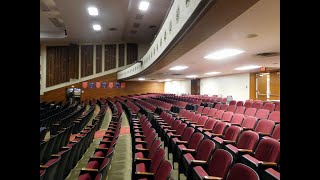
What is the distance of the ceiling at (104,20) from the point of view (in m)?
9.80

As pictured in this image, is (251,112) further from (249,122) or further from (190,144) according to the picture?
(190,144)

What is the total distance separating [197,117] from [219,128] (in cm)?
117

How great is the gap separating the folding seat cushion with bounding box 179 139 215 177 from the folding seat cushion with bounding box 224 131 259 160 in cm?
31

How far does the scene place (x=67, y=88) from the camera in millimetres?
16969

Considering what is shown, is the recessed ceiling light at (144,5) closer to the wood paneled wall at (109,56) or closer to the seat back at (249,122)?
the wood paneled wall at (109,56)

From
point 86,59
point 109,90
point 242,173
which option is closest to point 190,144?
point 242,173

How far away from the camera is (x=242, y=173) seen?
1627 millimetres

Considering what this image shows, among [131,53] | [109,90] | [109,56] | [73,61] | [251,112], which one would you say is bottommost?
[251,112]

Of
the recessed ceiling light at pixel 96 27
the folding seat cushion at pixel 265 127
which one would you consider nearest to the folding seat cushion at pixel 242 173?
the folding seat cushion at pixel 265 127

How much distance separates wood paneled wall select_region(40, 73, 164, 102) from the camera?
54.8ft

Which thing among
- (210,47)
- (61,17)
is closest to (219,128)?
(210,47)

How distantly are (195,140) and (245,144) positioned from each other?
21.9 inches

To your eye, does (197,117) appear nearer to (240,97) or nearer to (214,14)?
(214,14)
